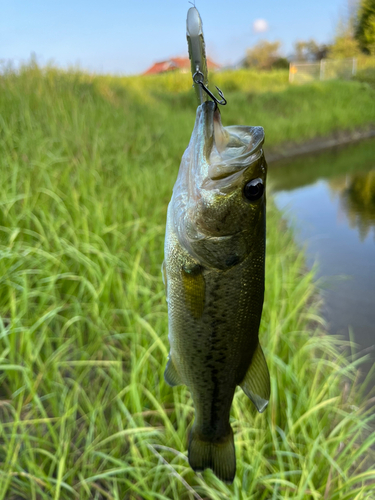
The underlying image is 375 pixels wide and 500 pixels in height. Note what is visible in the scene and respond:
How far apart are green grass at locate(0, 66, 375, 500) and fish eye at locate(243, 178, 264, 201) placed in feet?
4.42

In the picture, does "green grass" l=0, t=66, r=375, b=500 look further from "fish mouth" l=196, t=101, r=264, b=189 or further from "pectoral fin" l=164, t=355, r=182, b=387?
"fish mouth" l=196, t=101, r=264, b=189

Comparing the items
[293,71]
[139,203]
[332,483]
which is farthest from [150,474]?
[293,71]

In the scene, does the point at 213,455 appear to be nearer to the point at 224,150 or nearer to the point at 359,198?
the point at 224,150

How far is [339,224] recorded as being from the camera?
7016mm

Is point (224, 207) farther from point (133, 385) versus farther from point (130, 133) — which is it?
point (130, 133)

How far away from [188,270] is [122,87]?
24.3 ft

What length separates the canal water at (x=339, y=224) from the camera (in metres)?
4.04

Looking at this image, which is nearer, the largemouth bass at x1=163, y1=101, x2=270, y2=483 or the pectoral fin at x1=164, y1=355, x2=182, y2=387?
the largemouth bass at x1=163, y1=101, x2=270, y2=483

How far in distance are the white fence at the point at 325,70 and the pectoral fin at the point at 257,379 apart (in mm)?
26798

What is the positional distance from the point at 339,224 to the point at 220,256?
6.91 m

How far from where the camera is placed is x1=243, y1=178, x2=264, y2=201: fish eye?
0.75m

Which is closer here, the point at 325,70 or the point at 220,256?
the point at 220,256

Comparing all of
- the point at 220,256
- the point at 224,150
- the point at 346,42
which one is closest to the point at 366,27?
the point at 346,42

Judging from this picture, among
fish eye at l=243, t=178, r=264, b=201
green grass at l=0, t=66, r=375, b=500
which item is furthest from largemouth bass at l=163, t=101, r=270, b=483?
green grass at l=0, t=66, r=375, b=500
